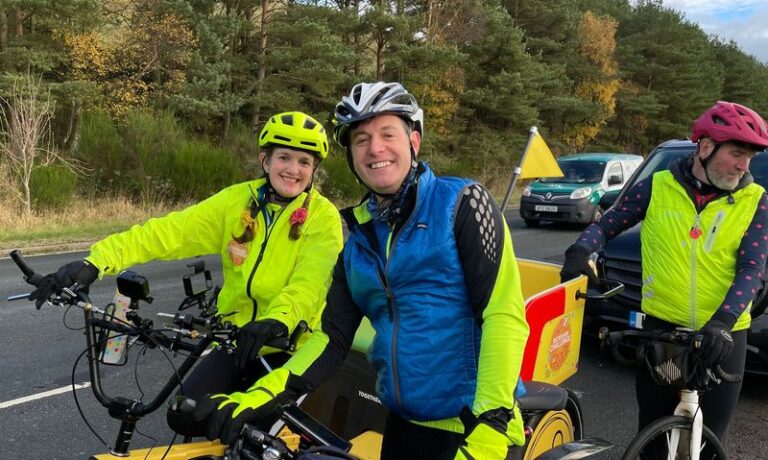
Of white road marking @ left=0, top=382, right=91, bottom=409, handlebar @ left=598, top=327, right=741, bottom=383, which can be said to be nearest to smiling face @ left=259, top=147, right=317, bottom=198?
handlebar @ left=598, top=327, right=741, bottom=383

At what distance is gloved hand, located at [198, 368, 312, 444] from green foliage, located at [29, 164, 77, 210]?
17.0m

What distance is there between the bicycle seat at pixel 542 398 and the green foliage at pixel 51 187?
17.1 metres

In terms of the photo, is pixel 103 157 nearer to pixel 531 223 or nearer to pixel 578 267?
pixel 531 223

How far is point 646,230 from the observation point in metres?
3.10

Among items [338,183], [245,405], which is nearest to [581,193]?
[338,183]

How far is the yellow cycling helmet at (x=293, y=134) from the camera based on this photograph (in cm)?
300

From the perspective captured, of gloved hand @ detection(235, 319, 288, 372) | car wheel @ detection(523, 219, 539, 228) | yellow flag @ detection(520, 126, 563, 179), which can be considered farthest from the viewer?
car wheel @ detection(523, 219, 539, 228)

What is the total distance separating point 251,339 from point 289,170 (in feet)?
3.39

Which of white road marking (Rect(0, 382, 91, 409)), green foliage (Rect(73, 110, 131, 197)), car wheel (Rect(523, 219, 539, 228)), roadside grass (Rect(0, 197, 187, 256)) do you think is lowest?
roadside grass (Rect(0, 197, 187, 256))

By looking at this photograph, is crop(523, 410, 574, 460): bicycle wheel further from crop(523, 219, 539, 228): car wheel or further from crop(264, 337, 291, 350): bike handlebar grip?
crop(523, 219, 539, 228): car wheel

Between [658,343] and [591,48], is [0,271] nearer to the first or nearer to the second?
[658,343]

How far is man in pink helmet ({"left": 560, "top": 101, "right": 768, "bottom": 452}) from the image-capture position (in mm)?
2738

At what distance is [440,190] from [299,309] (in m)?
0.94

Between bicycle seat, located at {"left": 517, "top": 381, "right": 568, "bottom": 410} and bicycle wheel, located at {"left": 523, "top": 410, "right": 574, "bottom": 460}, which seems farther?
bicycle wheel, located at {"left": 523, "top": 410, "right": 574, "bottom": 460}
